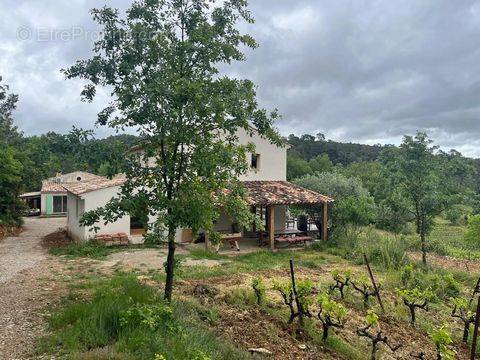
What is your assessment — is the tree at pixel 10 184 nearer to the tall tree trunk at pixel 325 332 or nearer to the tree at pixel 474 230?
the tall tree trunk at pixel 325 332

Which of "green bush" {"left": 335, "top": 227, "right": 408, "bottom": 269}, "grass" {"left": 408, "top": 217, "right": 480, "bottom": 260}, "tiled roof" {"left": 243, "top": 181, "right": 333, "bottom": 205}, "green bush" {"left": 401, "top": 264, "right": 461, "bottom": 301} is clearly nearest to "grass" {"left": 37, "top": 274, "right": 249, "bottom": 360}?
"green bush" {"left": 401, "top": 264, "right": 461, "bottom": 301}

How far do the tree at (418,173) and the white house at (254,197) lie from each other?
175 inches

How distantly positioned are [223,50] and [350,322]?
6384 millimetres

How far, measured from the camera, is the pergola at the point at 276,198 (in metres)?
18.3

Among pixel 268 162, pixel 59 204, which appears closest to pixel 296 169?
pixel 59 204

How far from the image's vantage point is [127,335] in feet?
17.5

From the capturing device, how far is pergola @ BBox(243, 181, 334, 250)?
719 inches

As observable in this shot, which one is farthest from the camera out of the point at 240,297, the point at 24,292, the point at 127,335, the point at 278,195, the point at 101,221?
the point at 278,195

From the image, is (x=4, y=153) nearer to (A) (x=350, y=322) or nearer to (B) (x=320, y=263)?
(B) (x=320, y=263)

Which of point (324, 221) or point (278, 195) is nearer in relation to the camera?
point (278, 195)

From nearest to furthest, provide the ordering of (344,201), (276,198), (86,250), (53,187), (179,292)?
(179,292) → (86,250) → (276,198) → (344,201) → (53,187)

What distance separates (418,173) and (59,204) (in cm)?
3106

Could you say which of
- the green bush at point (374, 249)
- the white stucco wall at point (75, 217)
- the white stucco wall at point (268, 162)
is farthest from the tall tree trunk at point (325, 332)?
the white stucco wall at point (268, 162)

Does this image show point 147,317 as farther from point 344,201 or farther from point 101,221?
point 344,201
